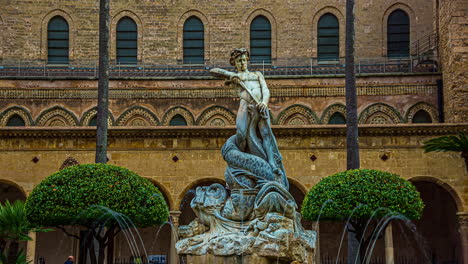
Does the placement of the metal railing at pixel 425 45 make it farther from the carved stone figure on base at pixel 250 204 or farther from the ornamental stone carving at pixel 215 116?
the carved stone figure on base at pixel 250 204

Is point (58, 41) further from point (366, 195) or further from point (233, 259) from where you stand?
point (233, 259)

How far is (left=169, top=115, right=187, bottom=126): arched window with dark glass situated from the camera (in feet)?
99.0

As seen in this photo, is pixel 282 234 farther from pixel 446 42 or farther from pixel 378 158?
pixel 446 42

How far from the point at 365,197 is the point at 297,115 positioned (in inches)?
576

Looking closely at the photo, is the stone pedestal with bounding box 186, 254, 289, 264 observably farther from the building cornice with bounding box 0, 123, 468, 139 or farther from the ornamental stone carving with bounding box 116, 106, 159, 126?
the ornamental stone carving with bounding box 116, 106, 159, 126

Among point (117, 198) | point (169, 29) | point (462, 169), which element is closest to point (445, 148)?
point (462, 169)

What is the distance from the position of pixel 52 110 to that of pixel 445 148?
54.1 feet

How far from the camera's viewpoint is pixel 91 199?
15227 mm

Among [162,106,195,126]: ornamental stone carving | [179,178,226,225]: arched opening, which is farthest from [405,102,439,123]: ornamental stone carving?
[179,178,226,225]: arched opening

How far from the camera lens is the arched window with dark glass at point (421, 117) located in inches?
1166

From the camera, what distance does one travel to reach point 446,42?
2864 centimetres

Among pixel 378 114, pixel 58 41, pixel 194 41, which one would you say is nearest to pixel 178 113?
pixel 194 41

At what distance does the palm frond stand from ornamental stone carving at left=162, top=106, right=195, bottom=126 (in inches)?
429

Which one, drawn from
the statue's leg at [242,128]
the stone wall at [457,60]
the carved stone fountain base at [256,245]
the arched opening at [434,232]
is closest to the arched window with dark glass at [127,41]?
the stone wall at [457,60]
